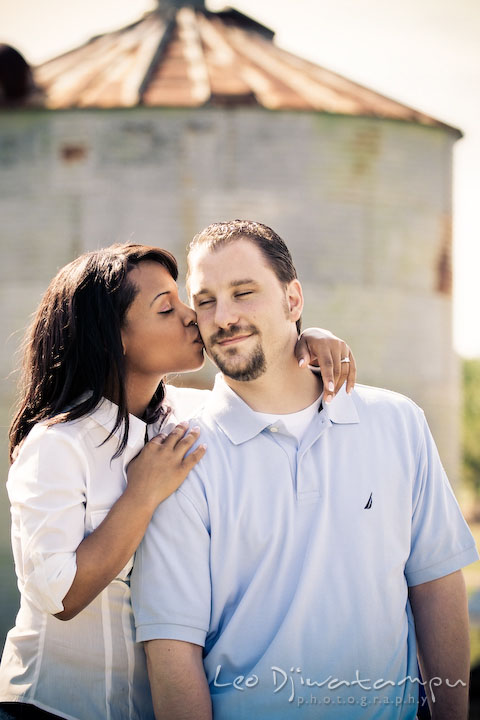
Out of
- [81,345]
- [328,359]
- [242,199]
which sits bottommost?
[328,359]

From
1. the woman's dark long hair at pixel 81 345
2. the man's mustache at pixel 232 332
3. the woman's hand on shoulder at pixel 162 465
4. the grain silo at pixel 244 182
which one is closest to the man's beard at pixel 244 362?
the man's mustache at pixel 232 332

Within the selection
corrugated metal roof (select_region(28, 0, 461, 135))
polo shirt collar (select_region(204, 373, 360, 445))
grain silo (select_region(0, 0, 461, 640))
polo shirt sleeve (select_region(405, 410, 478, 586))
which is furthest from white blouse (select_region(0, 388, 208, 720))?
corrugated metal roof (select_region(28, 0, 461, 135))

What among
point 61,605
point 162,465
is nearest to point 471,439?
point 162,465

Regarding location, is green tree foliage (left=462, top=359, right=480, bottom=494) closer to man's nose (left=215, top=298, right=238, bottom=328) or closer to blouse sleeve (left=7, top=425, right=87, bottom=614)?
man's nose (left=215, top=298, right=238, bottom=328)

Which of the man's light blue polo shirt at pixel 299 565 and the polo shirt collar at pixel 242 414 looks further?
the polo shirt collar at pixel 242 414

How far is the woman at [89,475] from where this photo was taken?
2.59m

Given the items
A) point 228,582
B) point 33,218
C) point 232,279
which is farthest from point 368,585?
point 33,218

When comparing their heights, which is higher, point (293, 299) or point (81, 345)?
point (293, 299)

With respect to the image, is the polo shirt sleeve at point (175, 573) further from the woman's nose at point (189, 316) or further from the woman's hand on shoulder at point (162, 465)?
the woman's nose at point (189, 316)

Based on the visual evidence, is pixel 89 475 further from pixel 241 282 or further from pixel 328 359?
pixel 328 359

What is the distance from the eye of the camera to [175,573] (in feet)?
8.60

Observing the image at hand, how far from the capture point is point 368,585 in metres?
2.68

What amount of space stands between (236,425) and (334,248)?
22.6ft

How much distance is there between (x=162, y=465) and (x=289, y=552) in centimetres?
54
